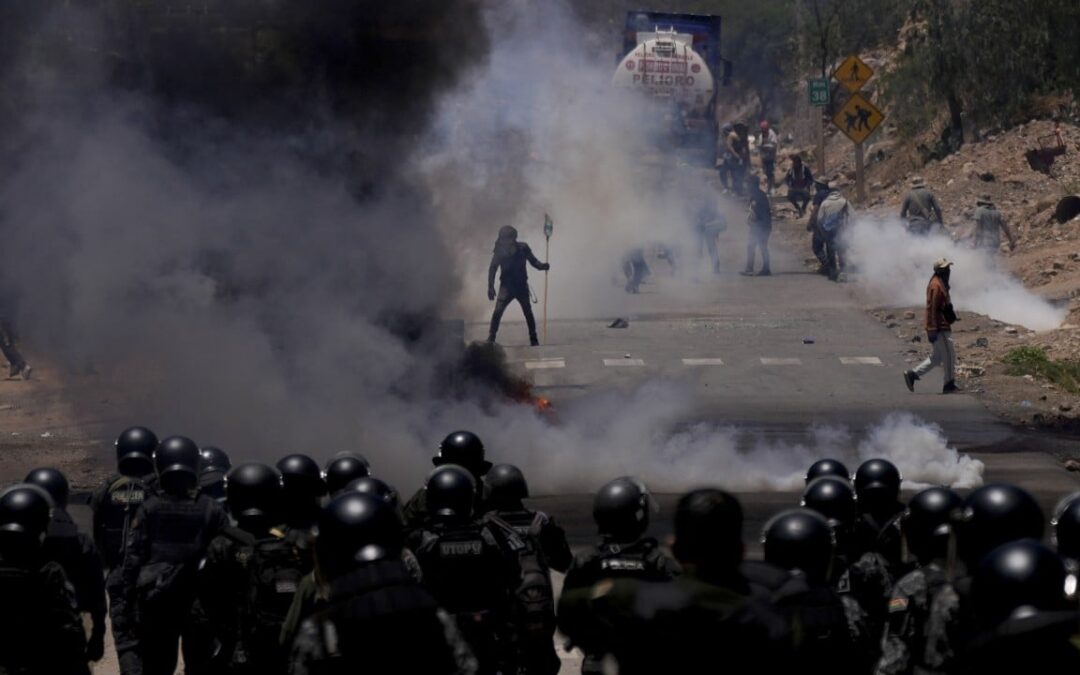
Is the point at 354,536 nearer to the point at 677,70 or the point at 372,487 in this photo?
the point at 372,487

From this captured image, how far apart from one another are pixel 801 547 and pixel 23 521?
3003 millimetres

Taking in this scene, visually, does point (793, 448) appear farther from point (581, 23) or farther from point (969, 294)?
point (581, 23)

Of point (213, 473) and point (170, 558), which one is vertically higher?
point (213, 473)

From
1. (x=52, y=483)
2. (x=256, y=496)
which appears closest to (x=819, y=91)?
(x=52, y=483)

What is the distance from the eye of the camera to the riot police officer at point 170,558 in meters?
7.18

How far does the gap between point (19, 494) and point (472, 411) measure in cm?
858

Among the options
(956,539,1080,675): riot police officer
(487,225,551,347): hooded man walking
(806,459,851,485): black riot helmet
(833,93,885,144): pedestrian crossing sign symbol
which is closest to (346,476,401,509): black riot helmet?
(806,459,851,485): black riot helmet

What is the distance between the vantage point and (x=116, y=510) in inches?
326

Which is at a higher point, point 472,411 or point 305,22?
point 305,22

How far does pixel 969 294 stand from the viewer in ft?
78.8

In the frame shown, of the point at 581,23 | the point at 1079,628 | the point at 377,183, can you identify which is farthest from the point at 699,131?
the point at 1079,628

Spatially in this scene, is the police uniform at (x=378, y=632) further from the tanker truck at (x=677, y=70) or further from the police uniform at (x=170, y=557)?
the tanker truck at (x=677, y=70)

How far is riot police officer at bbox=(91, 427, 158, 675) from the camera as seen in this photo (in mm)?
7613

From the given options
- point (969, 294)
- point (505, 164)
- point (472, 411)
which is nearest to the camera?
point (472, 411)
